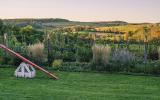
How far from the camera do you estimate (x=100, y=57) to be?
17.0 m

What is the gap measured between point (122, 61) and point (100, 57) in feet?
2.66

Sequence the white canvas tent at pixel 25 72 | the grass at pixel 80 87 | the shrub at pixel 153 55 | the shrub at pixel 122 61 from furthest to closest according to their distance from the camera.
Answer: the shrub at pixel 153 55 < the shrub at pixel 122 61 < the white canvas tent at pixel 25 72 < the grass at pixel 80 87

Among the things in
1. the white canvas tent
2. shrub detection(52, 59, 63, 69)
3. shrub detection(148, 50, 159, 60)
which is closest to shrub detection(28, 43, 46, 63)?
shrub detection(52, 59, 63, 69)

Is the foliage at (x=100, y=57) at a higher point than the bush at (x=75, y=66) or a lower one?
higher

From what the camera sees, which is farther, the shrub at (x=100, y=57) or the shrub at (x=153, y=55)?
the shrub at (x=153, y=55)

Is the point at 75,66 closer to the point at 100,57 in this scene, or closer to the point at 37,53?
the point at 100,57

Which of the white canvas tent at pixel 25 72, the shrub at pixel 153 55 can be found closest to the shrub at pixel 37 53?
the white canvas tent at pixel 25 72

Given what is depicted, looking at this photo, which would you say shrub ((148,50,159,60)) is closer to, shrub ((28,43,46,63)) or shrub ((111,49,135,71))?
shrub ((111,49,135,71))

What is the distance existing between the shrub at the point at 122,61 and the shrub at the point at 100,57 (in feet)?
1.02

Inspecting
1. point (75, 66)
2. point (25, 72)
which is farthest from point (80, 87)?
point (75, 66)

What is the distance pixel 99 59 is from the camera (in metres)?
17.0

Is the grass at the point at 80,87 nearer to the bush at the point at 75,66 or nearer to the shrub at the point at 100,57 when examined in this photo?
the bush at the point at 75,66

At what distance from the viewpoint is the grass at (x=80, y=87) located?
1141 cm

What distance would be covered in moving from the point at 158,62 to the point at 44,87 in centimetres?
541
